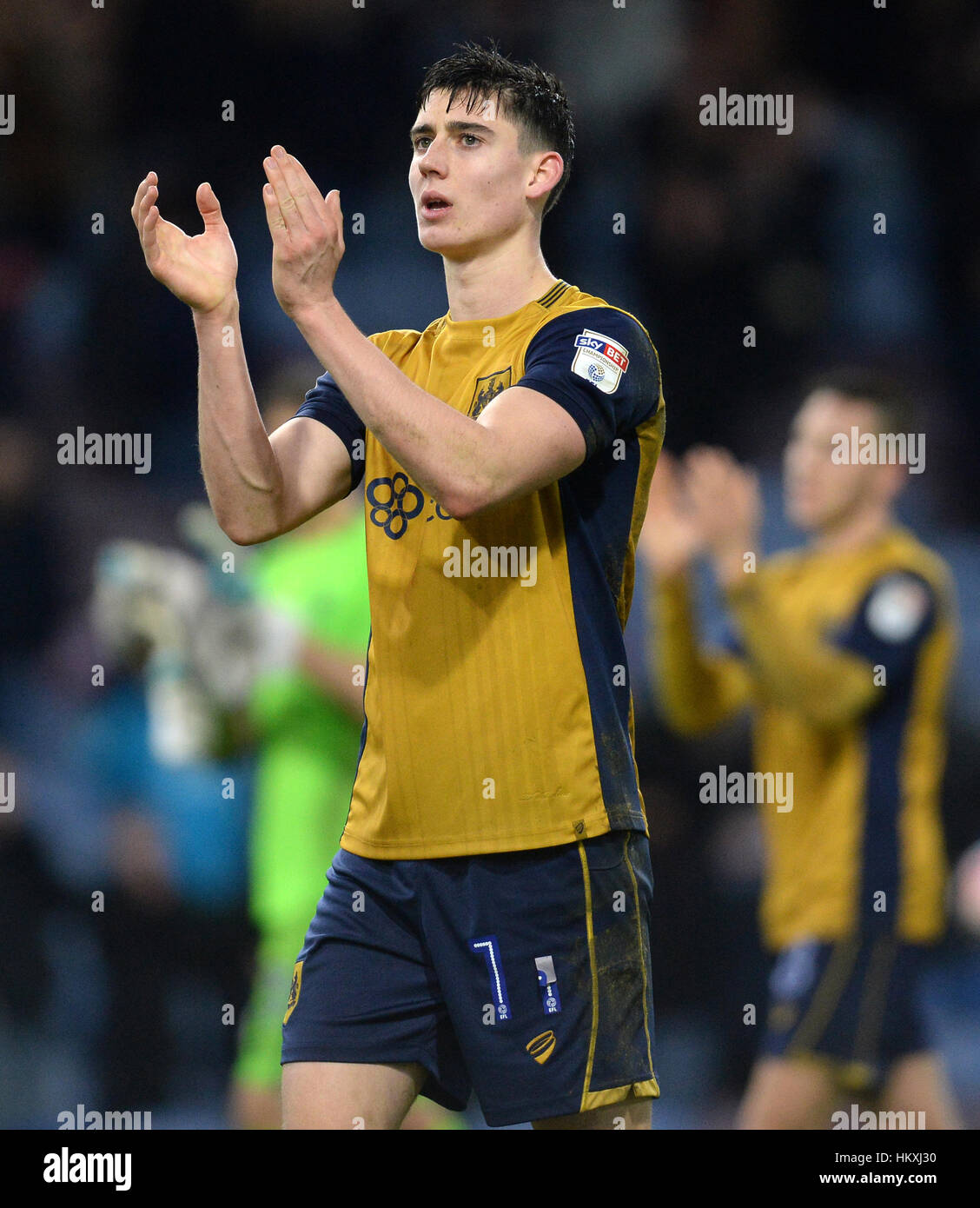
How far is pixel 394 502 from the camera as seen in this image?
2266 millimetres

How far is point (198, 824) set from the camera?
4691mm

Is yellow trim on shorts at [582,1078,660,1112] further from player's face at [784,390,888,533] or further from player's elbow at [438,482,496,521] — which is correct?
player's face at [784,390,888,533]

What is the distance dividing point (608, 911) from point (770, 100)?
139 inches

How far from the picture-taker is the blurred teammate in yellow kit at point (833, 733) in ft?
11.6

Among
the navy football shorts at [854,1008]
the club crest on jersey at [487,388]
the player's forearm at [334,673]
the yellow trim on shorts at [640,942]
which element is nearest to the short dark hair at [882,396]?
the navy football shorts at [854,1008]

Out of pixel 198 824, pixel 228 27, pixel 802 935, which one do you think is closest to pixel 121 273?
pixel 228 27

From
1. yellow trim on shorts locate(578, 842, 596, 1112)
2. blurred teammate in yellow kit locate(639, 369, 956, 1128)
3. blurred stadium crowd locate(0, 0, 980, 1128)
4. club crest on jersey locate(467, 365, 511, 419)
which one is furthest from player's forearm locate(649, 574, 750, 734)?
yellow trim on shorts locate(578, 842, 596, 1112)

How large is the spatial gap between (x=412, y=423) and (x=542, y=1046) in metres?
0.86

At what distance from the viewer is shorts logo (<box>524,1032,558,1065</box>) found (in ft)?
6.95

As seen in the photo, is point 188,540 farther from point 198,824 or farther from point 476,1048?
point 476,1048

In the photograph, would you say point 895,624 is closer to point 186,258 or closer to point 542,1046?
point 542,1046

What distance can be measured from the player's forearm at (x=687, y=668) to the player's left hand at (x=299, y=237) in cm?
206

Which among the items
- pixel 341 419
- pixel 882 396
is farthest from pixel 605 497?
pixel 882 396

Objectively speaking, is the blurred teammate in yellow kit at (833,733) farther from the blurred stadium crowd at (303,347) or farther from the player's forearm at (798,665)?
the blurred stadium crowd at (303,347)
